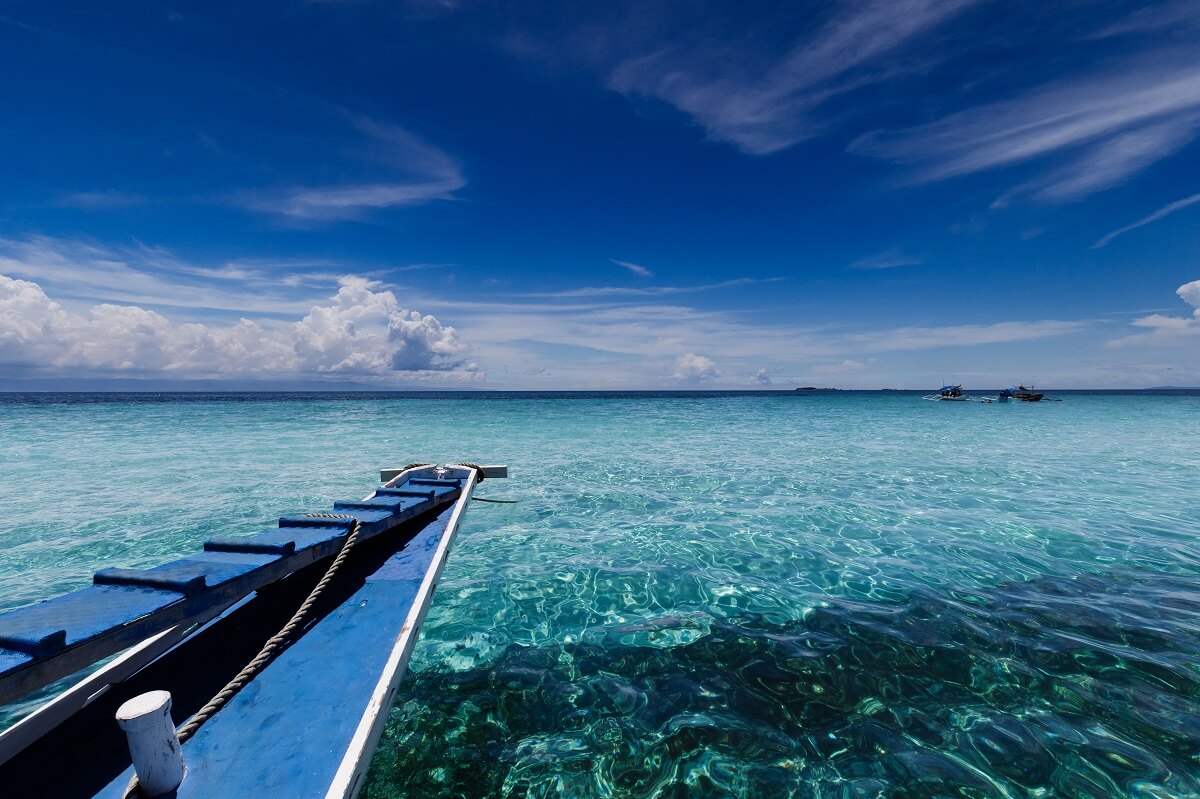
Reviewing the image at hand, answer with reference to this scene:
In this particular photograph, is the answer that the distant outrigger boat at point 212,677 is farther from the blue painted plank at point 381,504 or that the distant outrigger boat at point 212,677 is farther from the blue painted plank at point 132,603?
the blue painted plank at point 381,504

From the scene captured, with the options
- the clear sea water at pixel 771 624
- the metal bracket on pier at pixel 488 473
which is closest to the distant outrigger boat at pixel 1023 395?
the clear sea water at pixel 771 624

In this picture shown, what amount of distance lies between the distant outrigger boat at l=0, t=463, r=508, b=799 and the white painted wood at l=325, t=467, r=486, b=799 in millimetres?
12

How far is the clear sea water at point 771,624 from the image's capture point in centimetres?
436

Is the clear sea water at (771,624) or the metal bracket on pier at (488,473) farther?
the metal bracket on pier at (488,473)

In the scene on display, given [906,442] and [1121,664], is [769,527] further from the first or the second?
[906,442]

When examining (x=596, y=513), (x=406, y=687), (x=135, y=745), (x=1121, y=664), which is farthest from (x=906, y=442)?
(x=135, y=745)

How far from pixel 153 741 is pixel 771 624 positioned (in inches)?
256

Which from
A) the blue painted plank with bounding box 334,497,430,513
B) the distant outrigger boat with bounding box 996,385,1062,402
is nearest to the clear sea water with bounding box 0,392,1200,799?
the blue painted plank with bounding box 334,497,430,513

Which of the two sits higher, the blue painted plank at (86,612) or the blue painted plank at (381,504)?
the blue painted plank at (86,612)

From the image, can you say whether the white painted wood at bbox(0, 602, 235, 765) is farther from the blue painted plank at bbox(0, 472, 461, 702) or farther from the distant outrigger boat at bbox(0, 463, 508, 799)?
the blue painted plank at bbox(0, 472, 461, 702)

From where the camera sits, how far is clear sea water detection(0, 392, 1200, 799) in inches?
172

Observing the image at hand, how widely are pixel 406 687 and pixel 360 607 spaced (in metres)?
1.16

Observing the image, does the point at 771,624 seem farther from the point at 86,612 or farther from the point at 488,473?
the point at 488,473

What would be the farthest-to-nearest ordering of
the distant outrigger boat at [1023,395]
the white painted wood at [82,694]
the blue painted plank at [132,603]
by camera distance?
the distant outrigger boat at [1023,395]
the white painted wood at [82,694]
the blue painted plank at [132,603]
